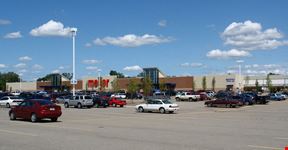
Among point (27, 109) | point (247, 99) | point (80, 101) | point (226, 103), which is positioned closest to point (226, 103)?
point (226, 103)

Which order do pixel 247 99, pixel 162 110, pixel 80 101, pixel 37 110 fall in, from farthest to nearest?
1. pixel 247 99
2. pixel 80 101
3. pixel 162 110
4. pixel 37 110

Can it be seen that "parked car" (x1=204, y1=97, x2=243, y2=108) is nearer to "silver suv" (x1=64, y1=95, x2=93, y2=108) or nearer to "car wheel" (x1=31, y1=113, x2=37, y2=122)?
"silver suv" (x1=64, y1=95, x2=93, y2=108)

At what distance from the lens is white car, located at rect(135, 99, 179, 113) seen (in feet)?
130

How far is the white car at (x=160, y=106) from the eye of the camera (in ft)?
130

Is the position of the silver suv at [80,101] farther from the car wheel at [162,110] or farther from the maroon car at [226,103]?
the maroon car at [226,103]

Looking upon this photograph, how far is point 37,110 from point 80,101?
24.6 meters

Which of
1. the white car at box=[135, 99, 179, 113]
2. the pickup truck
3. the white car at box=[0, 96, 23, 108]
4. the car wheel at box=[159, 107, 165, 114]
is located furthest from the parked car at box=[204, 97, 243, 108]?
the white car at box=[0, 96, 23, 108]

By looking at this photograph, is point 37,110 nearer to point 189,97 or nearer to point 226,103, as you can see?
point 226,103

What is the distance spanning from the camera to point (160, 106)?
132ft

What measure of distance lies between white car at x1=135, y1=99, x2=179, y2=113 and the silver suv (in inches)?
410

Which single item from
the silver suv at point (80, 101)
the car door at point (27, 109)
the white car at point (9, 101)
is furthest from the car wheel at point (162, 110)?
the white car at point (9, 101)

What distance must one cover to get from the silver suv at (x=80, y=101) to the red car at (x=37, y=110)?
74.4 ft

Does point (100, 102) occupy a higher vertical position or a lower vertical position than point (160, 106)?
higher

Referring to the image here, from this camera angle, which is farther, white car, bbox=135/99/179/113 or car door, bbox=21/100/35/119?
white car, bbox=135/99/179/113
